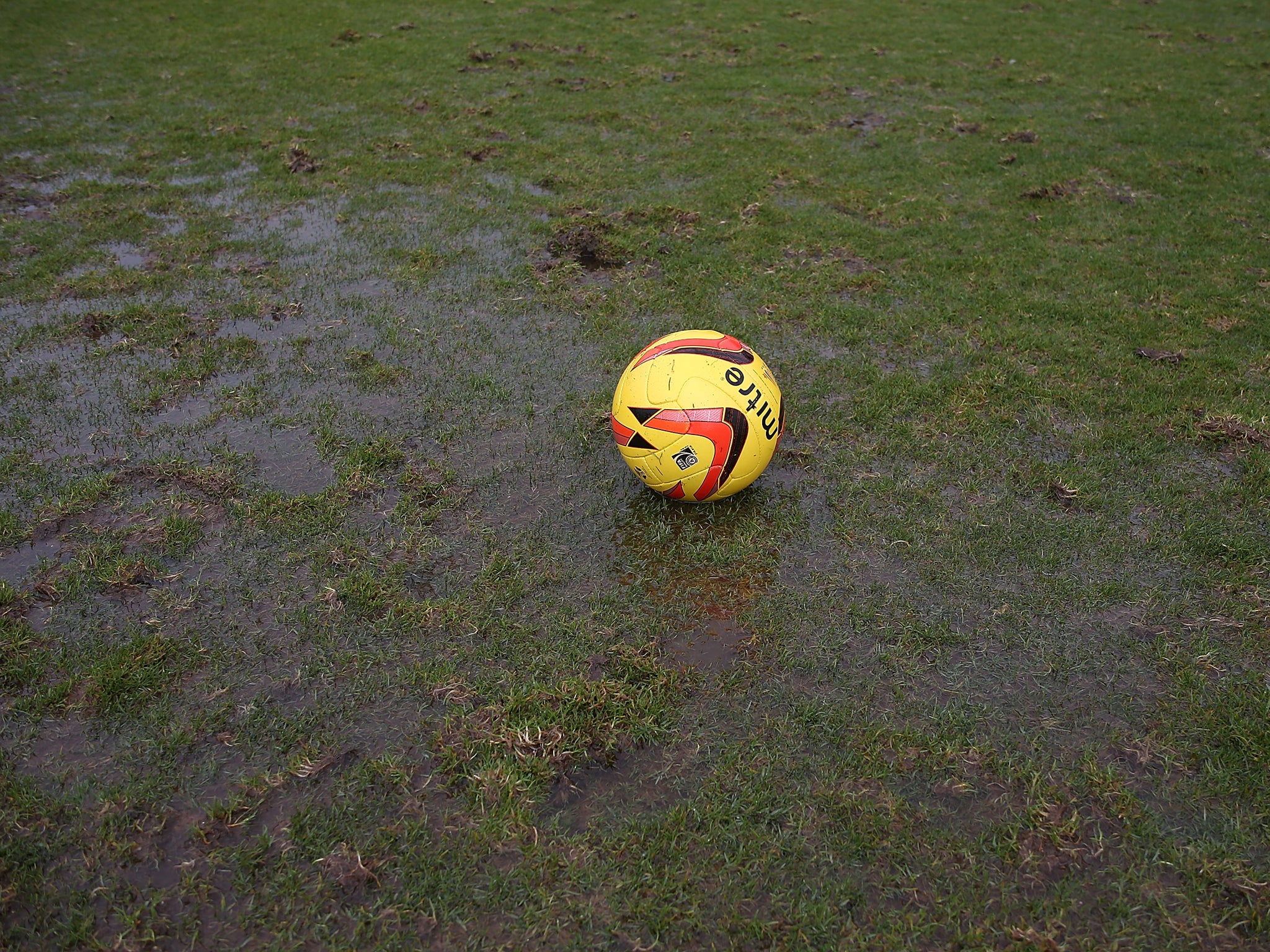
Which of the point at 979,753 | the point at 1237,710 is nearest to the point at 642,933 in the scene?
the point at 979,753

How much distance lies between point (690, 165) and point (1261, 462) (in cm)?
766

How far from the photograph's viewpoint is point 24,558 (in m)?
5.40

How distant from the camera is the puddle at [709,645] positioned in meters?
4.80

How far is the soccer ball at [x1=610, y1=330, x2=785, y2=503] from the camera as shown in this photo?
213 inches

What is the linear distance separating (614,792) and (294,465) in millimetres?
3483

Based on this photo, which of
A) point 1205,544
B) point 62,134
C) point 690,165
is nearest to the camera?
point 1205,544

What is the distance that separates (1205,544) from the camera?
5488 millimetres

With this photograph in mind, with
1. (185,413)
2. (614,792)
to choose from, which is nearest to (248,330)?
(185,413)

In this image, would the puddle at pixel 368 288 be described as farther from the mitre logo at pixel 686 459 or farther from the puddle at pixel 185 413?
the mitre logo at pixel 686 459

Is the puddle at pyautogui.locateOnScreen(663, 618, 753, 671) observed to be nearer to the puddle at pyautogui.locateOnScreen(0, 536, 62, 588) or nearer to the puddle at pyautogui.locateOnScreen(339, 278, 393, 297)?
the puddle at pyautogui.locateOnScreen(0, 536, 62, 588)

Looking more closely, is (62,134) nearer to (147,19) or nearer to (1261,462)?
(147,19)

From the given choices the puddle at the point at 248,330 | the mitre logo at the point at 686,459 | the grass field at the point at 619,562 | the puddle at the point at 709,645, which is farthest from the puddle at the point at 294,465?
the puddle at the point at 709,645

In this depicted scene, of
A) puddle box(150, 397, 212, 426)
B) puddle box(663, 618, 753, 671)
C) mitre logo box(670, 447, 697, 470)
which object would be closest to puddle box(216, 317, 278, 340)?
puddle box(150, 397, 212, 426)

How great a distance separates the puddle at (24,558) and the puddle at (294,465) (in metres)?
1.30
